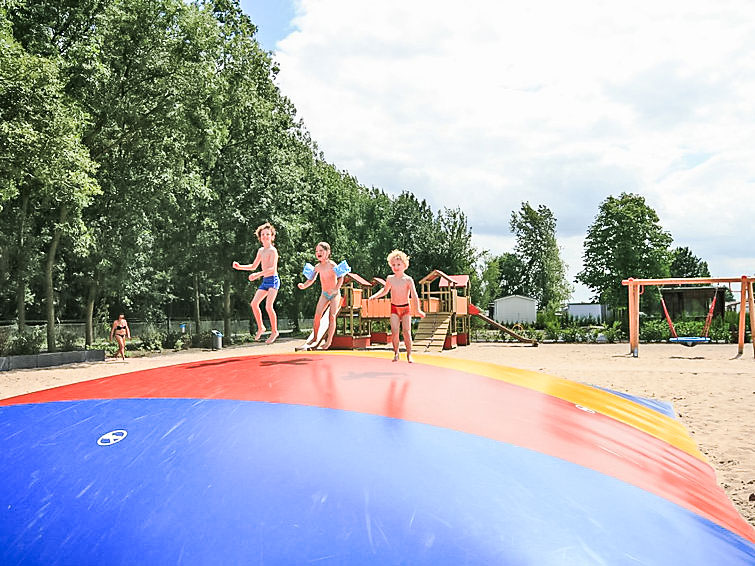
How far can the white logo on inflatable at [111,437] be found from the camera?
135 inches

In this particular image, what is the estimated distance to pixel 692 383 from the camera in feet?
47.7

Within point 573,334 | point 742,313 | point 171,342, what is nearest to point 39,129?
point 171,342

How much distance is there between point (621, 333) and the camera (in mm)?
34125

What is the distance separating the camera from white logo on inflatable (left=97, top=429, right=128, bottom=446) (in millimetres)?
3420

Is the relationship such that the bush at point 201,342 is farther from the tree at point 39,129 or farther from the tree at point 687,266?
the tree at point 687,266

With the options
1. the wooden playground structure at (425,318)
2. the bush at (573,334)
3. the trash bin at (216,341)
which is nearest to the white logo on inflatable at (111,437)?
the wooden playground structure at (425,318)

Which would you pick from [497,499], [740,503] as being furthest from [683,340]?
[497,499]

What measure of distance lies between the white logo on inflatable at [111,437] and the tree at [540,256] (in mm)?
63395

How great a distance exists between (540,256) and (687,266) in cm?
4856

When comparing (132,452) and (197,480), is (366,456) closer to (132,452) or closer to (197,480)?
(197,480)

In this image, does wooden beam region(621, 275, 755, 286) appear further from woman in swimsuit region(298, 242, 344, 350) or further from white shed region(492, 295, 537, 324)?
white shed region(492, 295, 537, 324)

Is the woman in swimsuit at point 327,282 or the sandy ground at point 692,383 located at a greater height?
the woman in swimsuit at point 327,282

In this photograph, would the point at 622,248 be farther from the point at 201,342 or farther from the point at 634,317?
the point at 201,342

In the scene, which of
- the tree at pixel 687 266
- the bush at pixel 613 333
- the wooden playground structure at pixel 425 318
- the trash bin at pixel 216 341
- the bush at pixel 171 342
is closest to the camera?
the wooden playground structure at pixel 425 318
